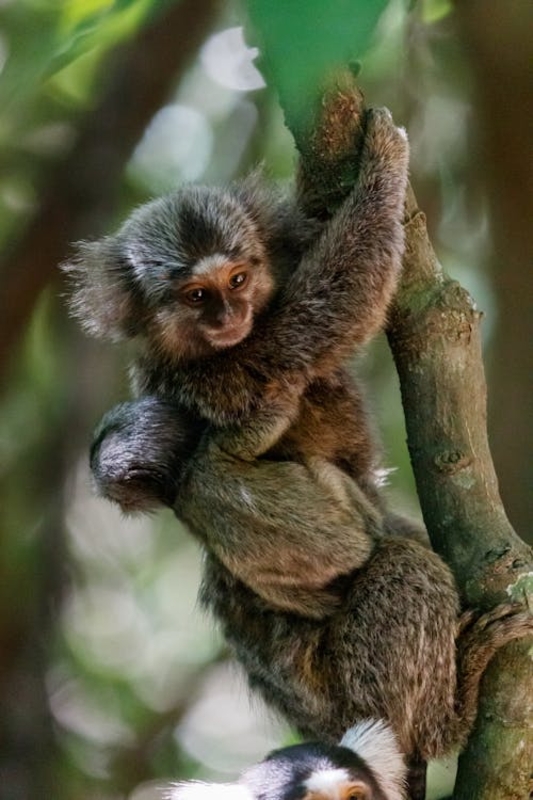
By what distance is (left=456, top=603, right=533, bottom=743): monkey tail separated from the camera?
11.7 feet

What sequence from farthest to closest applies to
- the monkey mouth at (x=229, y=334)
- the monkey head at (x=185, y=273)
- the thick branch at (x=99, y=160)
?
the thick branch at (x=99, y=160) → the monkey head at (x=185, y=273) → the monkey mouth at (x=229, y=334)

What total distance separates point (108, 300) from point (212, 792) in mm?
1973

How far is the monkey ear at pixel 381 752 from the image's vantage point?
376 centimetres

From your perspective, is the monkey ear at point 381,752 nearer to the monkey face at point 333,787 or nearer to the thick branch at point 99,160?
the monkey face at point 333,787

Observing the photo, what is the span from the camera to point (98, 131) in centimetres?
645

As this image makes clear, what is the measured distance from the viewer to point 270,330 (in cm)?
415

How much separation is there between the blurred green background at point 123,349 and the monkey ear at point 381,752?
899 millimetres

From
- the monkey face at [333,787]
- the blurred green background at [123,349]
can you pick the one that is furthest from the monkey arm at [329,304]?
the monkey face at [333,787]

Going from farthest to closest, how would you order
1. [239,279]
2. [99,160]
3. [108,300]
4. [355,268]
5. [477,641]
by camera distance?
[99,160] < [108,300] < [239,279] < [355,268] < [477,641]

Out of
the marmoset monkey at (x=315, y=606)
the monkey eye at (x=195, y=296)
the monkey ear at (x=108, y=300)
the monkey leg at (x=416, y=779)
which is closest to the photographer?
the marmoset monkey at (x=315, y=606)

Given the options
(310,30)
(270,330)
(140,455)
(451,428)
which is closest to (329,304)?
(270,330)

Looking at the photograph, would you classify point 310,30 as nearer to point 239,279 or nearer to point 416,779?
point 239,279

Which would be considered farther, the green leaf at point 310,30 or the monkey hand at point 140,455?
the monkey hand at point 140,455

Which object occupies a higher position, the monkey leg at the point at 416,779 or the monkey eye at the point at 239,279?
the monkey eye at the point at 239,279
